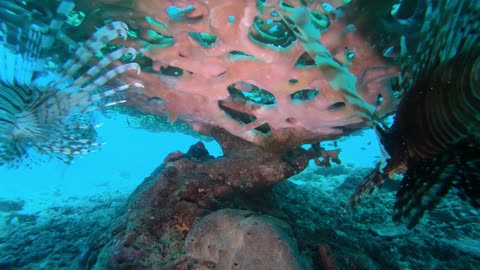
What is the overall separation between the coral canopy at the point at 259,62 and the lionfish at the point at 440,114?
A: 12.7 inches

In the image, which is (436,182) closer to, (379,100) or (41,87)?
(379,100)

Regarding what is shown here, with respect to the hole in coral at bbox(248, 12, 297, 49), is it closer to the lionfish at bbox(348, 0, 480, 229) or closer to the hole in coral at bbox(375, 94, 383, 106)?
the hole in coral at bbox(375, 94, 383, 106)

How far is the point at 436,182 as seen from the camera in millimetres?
1810

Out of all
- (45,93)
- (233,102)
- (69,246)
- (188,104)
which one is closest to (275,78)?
(233,102)

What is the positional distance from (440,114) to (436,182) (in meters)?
0.48

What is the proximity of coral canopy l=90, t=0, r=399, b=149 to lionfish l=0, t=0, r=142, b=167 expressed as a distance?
1.53 feet

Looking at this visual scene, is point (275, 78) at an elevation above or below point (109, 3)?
below

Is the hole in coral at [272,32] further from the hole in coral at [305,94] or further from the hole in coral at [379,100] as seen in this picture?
the hole in coral at [379,100]

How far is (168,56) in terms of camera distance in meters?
3.14

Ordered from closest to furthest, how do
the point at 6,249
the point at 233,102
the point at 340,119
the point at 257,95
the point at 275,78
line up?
the point at 275,78 < the point at 340,119 < the point at 233,102 < the point at 6,249 < the point at 257,95

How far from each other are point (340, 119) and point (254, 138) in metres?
1.37

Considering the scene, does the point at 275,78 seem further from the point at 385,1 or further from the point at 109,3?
the point at 109,3

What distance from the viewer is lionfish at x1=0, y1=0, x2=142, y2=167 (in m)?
2.84

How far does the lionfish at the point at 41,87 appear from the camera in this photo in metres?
2.84
